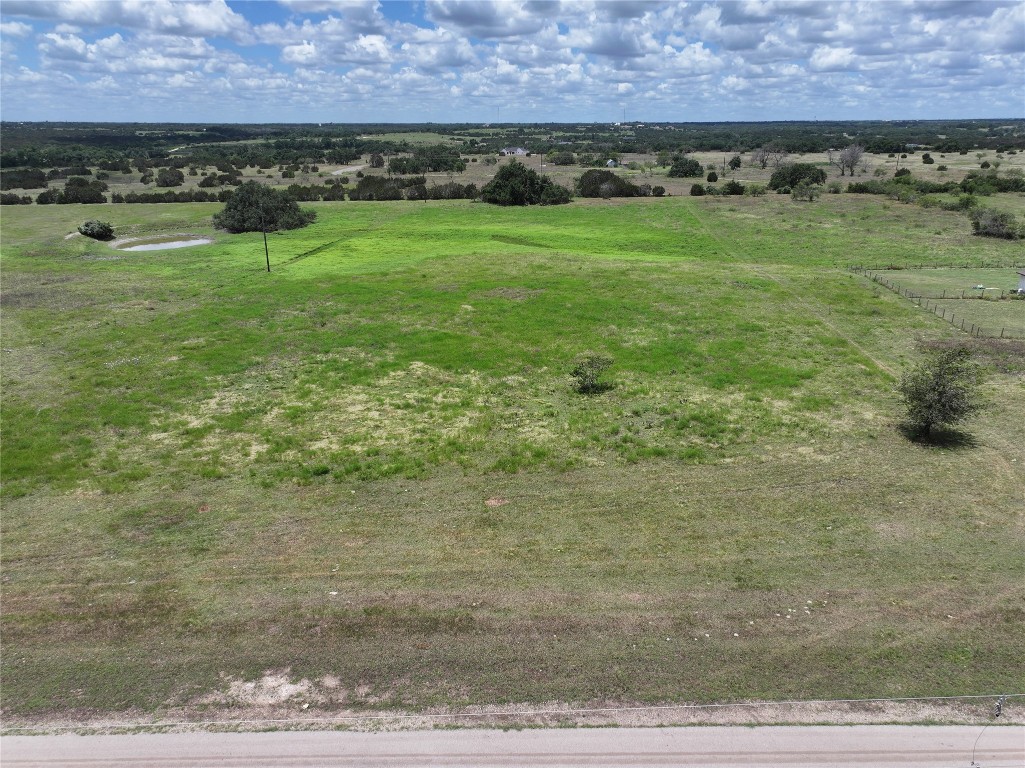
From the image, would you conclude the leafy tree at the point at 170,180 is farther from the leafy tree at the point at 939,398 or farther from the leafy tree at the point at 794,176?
the leafy tree at the point at 939,398

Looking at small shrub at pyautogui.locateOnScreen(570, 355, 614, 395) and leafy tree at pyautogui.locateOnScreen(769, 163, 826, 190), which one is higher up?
leafy tree at pyautogui.locateOnScreen(769, 163, 826, 190)

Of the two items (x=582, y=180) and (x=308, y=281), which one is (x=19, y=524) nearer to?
(x=308, y=281)

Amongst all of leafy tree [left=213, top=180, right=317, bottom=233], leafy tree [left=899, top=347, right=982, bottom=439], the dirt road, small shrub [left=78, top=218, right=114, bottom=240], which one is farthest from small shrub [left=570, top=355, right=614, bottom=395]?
small shrub [left=78, top=218, right=114, bottom=240]

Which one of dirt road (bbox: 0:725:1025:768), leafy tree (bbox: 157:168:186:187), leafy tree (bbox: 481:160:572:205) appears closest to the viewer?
dirt road (bbox: 0:725:1025:768)

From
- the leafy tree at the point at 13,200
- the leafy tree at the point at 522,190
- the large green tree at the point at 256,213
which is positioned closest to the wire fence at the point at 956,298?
the leafy tree at the point at 522,190

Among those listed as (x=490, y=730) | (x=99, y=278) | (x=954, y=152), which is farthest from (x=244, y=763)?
(x=954, y=152)

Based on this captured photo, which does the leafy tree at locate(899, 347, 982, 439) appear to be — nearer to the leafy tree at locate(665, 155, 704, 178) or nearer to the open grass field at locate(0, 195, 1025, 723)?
the open grass field at locate(0, 195, 1025, 723)
